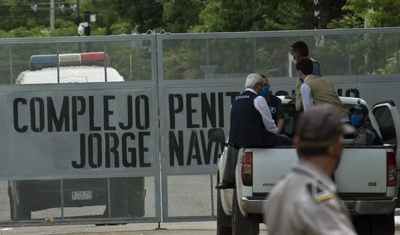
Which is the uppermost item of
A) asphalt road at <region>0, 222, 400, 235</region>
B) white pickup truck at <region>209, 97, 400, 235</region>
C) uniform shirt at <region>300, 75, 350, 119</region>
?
uniform shirt at <region>300, 75, 350, 119</region>

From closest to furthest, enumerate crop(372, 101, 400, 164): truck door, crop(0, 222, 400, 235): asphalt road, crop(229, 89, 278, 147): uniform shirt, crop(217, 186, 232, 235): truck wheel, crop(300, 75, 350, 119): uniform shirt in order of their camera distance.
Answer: crop(229, 89, 278, 147): uniform shirt, crop(300, 75, 350, 119): uniform shirt, crop(217, 186, 232, 235): truck wheel, crop(372, 101, 400, 164): truck door, crop(0, 222, 400, 235): asphalt road

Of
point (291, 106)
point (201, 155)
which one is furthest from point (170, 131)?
point (291, 106)

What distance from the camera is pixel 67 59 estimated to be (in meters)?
15.5

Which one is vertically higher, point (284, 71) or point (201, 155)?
point (284, 71)

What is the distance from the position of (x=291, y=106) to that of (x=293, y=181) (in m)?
8.70

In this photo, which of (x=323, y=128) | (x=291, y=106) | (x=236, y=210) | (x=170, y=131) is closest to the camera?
(x=323, y=128)

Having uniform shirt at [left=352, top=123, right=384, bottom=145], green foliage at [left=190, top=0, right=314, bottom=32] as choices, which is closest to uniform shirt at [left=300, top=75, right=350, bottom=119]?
uniform shirt at [left=352, top=123, right=384, bottom=145]

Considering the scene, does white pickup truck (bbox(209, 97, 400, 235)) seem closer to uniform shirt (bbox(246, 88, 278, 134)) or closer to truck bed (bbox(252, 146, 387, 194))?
truck bed (bbox(252, 146, 387, 194))

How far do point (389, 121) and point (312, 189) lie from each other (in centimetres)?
956

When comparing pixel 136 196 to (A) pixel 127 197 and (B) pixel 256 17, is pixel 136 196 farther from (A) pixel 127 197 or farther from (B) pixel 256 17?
(B) pixel 256 17

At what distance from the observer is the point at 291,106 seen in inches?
514

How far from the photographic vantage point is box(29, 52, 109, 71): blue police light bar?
15328 mm

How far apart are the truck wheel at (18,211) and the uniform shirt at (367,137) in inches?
213

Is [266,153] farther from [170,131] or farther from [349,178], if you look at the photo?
[170,131]
